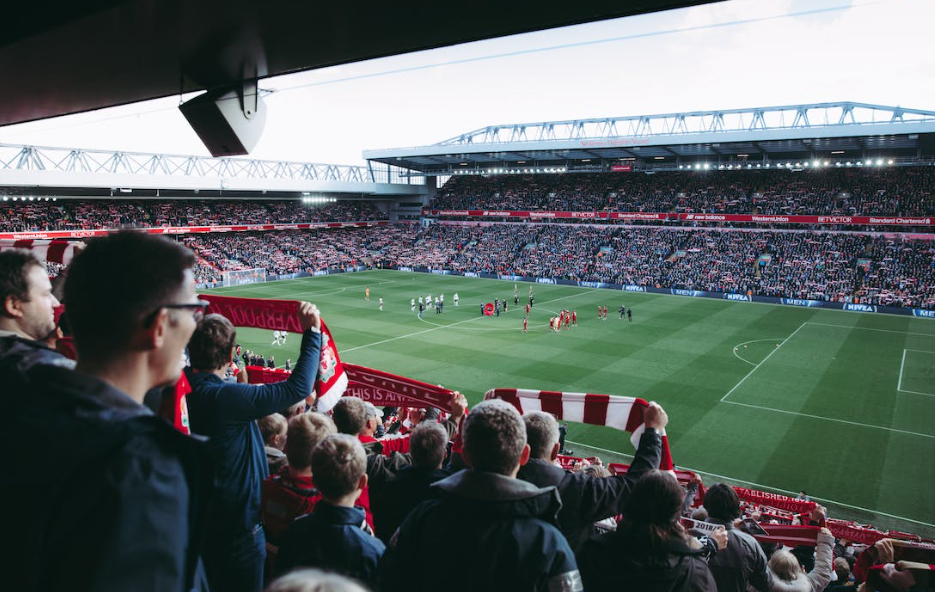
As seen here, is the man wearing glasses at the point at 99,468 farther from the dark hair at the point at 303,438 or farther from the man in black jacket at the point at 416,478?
the man in black jacket at the point at 416,478

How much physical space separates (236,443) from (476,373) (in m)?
20.6

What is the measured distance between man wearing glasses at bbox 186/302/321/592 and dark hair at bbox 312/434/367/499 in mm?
607

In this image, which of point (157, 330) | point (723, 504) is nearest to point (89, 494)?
point (157, 330)

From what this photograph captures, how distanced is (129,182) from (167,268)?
57.9 m

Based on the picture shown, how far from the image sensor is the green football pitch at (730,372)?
630 inches

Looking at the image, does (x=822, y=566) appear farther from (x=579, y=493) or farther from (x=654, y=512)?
(x=654, y=512)

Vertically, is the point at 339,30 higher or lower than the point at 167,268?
higher

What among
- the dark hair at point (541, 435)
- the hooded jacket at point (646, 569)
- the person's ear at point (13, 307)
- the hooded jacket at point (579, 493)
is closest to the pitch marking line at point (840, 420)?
the dark hair at point (541, 435)

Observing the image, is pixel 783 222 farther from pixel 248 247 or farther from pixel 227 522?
pixel 227 522

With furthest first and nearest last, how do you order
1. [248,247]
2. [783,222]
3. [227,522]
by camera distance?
[248,247], [783,222], [227,522]

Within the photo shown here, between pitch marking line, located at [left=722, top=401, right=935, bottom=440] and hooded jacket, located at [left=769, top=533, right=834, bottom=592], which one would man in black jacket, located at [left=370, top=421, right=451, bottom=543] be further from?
pitch marking line, located at [left=722, top=401, right=935, bottom=440]

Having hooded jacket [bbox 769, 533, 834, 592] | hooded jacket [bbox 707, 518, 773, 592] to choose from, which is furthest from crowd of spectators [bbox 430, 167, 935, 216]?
hooded jacket [bbox 707, 518, 773, 592]

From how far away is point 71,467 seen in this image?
4.48ft

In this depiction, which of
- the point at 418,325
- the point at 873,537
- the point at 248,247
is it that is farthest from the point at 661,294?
the point at 248,247
